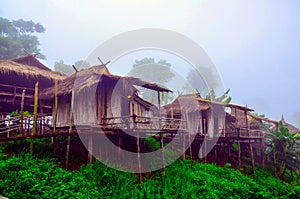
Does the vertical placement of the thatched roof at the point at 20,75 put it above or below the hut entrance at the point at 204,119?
above

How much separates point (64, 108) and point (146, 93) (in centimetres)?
3125

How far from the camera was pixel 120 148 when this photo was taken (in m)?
13.7

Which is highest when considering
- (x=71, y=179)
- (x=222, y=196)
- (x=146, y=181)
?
(x=71, y=179)

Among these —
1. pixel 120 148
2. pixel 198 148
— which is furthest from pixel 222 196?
pixel 198 148

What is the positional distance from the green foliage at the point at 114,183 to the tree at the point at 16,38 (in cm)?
2692

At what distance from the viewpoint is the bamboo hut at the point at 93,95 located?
13.1 meters

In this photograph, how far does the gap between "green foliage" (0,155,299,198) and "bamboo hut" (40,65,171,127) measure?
3.35m

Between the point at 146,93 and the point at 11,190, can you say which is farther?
the point at 146,93

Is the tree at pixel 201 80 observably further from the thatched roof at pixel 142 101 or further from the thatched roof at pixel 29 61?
the thatched roof at pixel 29 61

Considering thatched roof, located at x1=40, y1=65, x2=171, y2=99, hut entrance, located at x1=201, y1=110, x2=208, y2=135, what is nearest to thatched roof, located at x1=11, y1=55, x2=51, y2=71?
thatched roof, located at x1=40, y1=65, x2=171, y2=99

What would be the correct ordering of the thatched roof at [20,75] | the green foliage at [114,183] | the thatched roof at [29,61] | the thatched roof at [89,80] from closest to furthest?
the green foliage at [114,183] < the thatched roof at [89,80] < the thatched roof at [20,75] < the thatched roof at [29,61]

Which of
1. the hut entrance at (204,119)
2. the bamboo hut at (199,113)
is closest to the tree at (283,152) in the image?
the bamboo hut at (199,113)

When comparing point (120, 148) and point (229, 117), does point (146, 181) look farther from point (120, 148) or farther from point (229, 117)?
point (229, 117)

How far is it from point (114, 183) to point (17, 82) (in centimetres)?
1368
